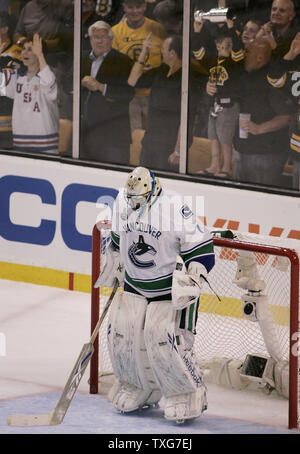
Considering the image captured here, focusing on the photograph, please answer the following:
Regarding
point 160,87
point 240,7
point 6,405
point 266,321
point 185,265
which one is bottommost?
point 6,405

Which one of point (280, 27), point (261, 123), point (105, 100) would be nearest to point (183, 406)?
point (261, 123)

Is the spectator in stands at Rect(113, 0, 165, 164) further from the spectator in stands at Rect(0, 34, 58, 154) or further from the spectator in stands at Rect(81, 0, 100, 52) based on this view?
the spectator in stands at Rect(0, 34, 58, 154)

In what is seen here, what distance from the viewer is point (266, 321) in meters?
5.78

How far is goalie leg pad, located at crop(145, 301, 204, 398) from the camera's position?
5.21 metres

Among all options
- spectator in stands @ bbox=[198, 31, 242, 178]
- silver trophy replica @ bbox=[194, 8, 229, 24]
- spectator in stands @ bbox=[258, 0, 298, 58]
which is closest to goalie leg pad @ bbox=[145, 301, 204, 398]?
spectator in stands @ bbox=[198, 31, 242, 178]

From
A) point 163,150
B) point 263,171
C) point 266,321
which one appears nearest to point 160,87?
point 163,150

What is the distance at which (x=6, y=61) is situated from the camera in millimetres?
7762

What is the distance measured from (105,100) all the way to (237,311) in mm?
1993

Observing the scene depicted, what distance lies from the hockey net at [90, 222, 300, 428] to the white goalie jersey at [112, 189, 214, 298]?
0.67ft

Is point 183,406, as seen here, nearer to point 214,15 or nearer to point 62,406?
point 62,406

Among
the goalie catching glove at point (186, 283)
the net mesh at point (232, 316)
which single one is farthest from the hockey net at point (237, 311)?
the goalie catching glove at point (186, 283)

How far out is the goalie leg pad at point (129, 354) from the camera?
5.29 meters

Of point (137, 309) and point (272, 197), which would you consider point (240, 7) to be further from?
point (137, 309)
